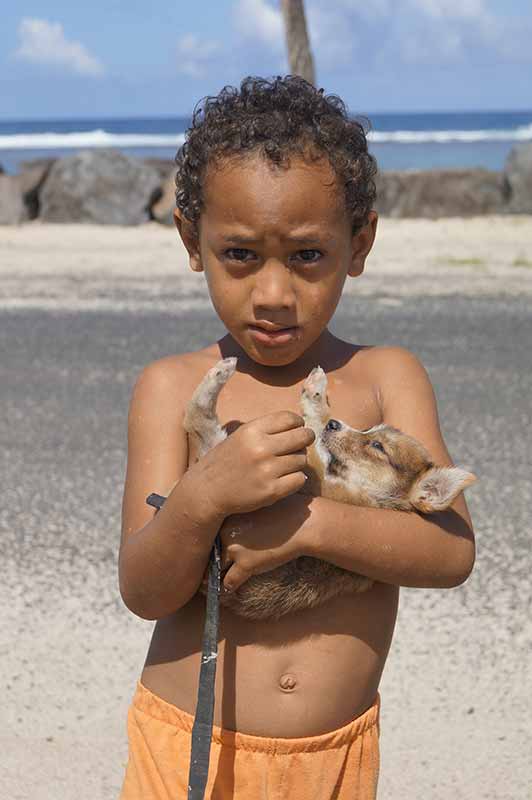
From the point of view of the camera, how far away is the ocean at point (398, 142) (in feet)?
158

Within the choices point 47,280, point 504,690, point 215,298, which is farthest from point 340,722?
point 47,280

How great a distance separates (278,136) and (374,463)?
69 cm

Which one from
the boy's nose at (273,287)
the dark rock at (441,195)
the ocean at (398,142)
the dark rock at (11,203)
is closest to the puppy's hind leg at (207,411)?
the boy's nose at (273,287)

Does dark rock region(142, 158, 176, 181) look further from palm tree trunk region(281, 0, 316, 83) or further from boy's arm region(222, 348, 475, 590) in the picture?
boy's arm region(222, 348, 475, 590)

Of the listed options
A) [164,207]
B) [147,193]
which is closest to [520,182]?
[164,207]

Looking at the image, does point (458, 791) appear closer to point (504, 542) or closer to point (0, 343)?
point (504, 542)

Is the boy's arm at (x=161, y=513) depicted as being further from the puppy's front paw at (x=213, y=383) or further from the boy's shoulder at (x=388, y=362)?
the boy's shoulder at (x=388, y=362)

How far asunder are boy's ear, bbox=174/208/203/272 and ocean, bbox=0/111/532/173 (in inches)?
1502

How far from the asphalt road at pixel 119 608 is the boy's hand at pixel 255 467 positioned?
5.93ft

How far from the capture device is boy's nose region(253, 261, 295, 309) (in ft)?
7.01

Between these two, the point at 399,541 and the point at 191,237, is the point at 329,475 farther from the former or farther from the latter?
the point at 191,237

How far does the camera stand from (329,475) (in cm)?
232

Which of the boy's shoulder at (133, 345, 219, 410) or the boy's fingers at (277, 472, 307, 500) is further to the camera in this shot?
the boy's shoulder at (133, 345, 219, 410)

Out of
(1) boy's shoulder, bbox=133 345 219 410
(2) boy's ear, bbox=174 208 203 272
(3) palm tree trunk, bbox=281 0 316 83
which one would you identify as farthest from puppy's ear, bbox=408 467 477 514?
(3) palm tree trunk, bbox=281 0 316 83
